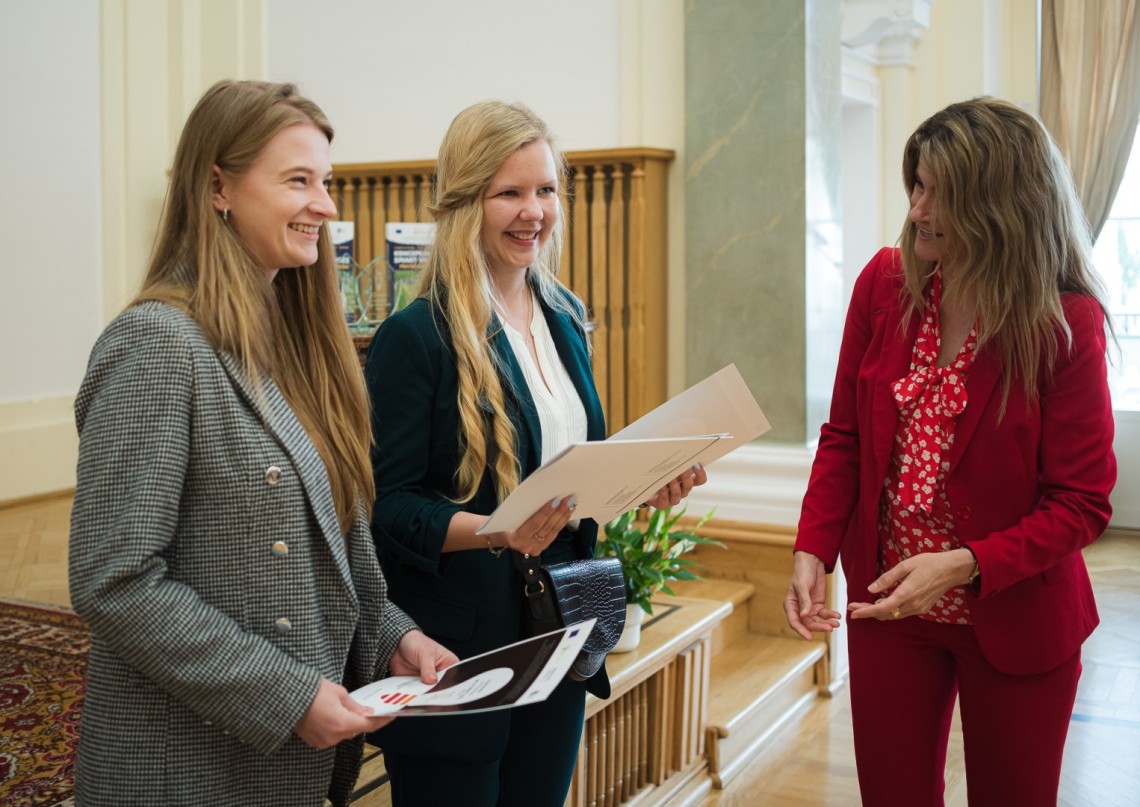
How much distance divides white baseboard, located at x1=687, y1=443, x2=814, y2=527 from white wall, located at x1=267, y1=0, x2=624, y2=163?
159 centimetres

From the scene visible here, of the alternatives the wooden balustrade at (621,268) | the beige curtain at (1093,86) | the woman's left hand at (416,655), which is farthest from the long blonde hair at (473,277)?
the beige curtain at (1093,86)

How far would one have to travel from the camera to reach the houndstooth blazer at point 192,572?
1287 millimetres

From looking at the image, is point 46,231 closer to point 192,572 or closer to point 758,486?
point 758,486

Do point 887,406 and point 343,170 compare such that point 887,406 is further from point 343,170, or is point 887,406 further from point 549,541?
point 343,170

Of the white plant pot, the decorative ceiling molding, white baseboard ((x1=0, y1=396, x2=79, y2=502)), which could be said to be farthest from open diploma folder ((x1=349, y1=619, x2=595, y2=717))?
the decorative ceiling molding

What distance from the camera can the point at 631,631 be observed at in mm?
3252

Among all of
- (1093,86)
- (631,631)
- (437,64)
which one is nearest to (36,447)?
Result: (437,64)

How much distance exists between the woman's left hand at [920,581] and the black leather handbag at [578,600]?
0.42 m

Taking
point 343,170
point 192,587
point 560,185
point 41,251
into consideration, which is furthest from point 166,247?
point 41,251

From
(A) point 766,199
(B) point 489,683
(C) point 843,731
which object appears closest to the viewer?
(B) point 489,683

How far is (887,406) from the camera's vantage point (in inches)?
77.6

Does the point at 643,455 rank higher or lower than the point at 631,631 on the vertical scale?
higher

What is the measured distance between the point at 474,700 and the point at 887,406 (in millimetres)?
935

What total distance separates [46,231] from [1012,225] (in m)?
5.68
